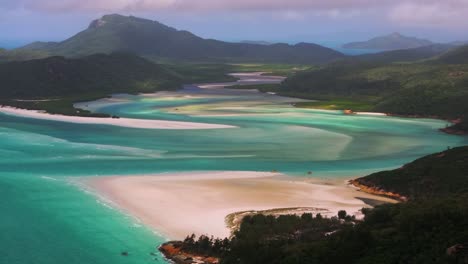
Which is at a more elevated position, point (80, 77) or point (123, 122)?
point (80, 77)

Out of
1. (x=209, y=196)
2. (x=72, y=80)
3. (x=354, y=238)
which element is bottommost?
(x=209, y=196)

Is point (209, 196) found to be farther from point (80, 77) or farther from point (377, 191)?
point (80, 77)

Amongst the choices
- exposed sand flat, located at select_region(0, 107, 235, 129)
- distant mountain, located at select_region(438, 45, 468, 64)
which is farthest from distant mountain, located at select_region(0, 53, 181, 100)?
distant mountain, located at select_region(438, 45, 468, 64)

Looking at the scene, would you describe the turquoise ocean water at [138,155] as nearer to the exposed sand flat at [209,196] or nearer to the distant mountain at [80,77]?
the exposed sand flat at [209,196]

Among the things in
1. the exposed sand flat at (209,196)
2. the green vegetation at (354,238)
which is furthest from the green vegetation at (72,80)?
the green vegetation at (354,238)

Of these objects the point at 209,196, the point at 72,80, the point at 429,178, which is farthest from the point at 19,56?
the point at 429,178

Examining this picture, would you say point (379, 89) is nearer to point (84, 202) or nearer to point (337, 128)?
point (337, 128)

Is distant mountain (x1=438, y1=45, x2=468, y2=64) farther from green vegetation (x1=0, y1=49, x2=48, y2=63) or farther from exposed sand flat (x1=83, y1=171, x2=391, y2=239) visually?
exposed sand flat (x1=83, y1=171, x2=391, y2=239)
